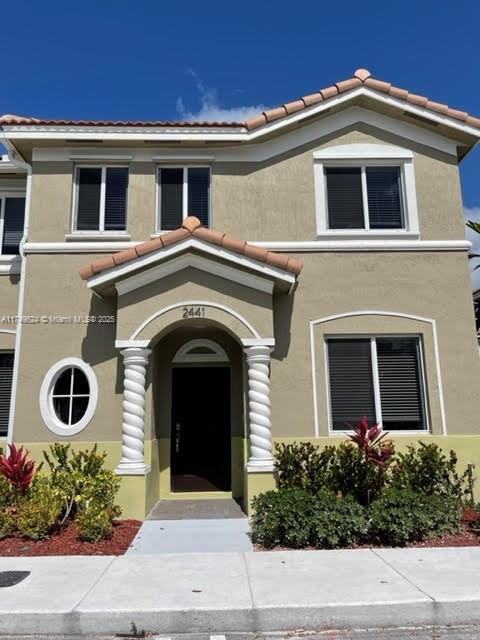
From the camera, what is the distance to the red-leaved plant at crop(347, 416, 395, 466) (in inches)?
352

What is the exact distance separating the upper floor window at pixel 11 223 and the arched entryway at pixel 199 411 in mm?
4322

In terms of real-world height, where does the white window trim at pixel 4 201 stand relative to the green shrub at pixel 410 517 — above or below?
above

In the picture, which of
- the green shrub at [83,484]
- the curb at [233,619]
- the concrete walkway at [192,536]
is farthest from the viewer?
the green shrub at [83,484]

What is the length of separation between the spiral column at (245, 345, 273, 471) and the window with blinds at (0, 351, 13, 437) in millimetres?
5418

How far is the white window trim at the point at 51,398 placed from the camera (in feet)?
32.7

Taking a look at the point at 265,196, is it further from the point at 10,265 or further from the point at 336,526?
the point at 336,526

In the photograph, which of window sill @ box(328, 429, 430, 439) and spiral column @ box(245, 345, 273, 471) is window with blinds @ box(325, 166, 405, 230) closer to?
spiral column @ box(245, 345, 273, 471)

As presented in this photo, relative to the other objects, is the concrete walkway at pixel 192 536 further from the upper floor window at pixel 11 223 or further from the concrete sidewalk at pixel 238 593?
the upper floor window at pixel 11 223

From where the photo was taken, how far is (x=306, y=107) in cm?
1109

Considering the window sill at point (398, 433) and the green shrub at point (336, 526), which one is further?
the window sill at point (398, 433)

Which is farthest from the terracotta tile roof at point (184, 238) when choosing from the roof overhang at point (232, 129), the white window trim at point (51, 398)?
the roof overhang at point (232, 129)

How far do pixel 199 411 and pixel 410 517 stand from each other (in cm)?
484

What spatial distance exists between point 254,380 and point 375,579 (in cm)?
416

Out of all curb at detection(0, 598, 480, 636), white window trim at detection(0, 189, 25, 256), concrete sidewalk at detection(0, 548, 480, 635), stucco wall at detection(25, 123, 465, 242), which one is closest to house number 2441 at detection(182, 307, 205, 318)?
stucco wall at detection(25, 123, 465, 242)
